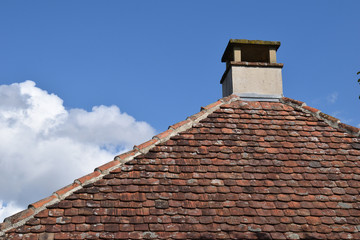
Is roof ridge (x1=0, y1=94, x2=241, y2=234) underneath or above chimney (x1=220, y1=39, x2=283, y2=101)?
underneath

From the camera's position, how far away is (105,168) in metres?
6.39

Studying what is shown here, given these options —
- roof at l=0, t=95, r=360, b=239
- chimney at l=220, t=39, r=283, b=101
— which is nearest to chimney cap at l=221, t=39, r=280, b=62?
chimney at l=220, t=39, r=283, b=101

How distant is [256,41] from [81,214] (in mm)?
5711

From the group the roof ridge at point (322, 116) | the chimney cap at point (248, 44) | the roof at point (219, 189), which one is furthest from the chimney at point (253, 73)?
the roof at point (219, 189)

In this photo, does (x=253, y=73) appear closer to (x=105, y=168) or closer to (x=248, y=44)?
(x=248, y=44)

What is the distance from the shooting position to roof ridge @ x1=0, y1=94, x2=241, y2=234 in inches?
220

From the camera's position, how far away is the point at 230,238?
5.42 meters

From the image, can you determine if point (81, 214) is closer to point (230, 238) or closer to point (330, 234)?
point (230, 238)

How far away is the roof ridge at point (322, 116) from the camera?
7614mm

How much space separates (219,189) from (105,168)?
179cm

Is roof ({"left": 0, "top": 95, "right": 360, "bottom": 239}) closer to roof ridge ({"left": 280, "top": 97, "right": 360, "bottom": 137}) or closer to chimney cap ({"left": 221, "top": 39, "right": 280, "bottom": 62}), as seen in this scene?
roof ridge ({"left": 280, "top": 97, "right": 360, "bottom": 137})

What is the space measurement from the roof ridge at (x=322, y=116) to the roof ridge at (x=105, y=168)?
3.98ft

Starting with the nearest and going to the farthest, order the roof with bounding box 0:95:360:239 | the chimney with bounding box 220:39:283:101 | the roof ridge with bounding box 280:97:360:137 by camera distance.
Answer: the roof with bounding box 0:95:360:239 < the roof ridge with bounding box 280:97:360:137 < the chimney with bounding box 220:39:283:101

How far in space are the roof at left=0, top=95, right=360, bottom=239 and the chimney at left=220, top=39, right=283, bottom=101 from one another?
975mm
